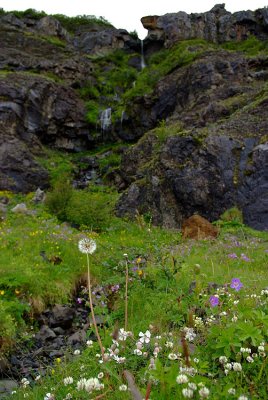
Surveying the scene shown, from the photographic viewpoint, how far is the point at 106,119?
3225cm

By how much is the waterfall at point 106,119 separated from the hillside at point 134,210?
0.39 ft

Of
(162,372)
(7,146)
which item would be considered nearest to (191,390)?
(162,372)

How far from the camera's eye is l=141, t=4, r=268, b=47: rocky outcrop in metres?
36.2

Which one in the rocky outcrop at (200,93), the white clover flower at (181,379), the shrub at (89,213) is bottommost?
the shrub at (89,213)

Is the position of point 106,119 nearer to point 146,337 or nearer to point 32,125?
point 32,125

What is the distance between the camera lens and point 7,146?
25422 millimetres

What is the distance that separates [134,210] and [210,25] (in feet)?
95.1

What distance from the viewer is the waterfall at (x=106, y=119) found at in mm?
31766

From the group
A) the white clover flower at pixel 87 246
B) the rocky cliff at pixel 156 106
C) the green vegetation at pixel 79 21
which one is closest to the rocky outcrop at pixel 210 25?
the rocky cliff at pixel 156 106

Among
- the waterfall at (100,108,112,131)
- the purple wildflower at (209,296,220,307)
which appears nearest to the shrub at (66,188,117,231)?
the purple wildflower at (209,296,220,307)

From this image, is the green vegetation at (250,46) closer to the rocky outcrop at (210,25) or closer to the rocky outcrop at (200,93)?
the rocky outcrop at (210,25)

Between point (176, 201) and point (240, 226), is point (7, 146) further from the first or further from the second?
point (240, 226)

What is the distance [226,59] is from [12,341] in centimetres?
2593

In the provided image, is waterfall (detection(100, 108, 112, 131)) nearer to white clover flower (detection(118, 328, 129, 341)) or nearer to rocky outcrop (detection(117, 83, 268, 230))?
rocky outcrop (detection(117, 83, 268, 230))
